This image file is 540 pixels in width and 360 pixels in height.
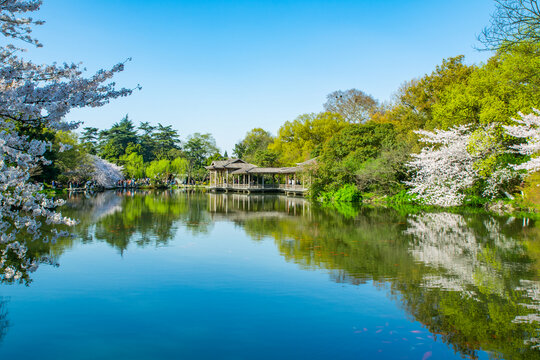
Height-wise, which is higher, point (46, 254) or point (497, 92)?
point (497, 92)

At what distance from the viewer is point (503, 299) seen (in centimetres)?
584

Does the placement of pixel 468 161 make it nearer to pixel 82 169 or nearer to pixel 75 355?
pixel 75 355

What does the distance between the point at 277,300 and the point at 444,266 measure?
3.84 meters

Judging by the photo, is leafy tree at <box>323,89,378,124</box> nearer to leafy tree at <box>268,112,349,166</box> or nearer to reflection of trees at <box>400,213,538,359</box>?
leafy tree at <box>268,112,349,166</box>

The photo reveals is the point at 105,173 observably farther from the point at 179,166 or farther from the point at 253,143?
the point at 253,143

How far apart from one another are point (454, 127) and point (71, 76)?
→ 740 inches

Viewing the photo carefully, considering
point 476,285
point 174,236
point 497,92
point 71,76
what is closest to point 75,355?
point 71,76

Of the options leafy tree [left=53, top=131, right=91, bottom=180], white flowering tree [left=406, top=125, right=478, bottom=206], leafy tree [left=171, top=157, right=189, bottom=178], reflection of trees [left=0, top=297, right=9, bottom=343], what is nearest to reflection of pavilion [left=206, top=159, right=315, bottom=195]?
leafy tree [left=171, top=157, right=189, bottom=178]

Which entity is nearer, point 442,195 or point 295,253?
point 295,253

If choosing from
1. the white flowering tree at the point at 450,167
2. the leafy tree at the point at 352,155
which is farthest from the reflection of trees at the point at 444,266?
the leafy tree at the point at 352,155

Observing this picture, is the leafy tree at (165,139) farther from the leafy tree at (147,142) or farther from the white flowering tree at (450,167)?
the white flowering tree at (450,167)

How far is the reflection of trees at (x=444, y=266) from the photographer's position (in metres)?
4.81

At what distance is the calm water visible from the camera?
14.5ft

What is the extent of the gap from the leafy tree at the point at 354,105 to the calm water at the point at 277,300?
133 ft
